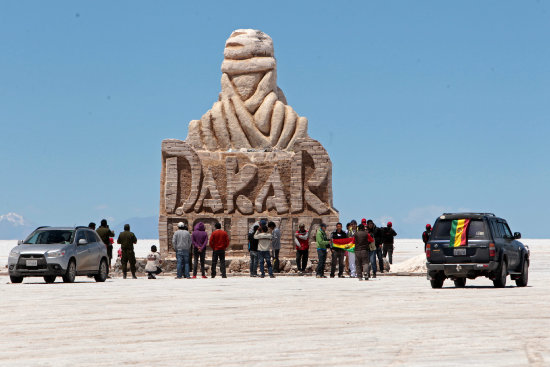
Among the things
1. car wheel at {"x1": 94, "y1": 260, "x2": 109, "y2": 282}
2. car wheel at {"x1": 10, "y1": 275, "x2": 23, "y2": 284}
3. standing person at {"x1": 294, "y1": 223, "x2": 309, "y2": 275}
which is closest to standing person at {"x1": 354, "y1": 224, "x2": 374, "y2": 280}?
standing person at {"x1": 294, "y1": 223, "x2": 309, "y2": 275}

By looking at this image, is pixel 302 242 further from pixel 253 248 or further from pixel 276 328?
pixel 276 328

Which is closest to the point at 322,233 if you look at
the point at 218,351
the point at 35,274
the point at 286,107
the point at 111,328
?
the point at 35,274

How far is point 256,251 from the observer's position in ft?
86.1

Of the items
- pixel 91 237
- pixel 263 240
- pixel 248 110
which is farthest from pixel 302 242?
pixel 248 110

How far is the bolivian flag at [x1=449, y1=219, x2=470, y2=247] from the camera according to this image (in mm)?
20094

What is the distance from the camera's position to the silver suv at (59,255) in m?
22.8

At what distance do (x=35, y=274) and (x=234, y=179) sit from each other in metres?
10.8

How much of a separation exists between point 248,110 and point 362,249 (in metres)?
13.0

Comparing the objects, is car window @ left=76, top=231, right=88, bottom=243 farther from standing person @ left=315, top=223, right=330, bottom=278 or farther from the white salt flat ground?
standing person @ left=315, top=223, right=330, bottom=278

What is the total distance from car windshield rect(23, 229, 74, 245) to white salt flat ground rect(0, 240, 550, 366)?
4684mm

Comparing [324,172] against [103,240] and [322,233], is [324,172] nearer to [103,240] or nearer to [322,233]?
[322,233]

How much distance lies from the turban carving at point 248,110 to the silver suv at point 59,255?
1101cm

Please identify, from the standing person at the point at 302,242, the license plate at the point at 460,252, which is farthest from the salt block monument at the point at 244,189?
the license plate at the point at 460,252

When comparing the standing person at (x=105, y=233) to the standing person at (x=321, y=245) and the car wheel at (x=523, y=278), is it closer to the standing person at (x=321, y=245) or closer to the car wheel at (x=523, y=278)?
the standing person at (x=321, y=245)
